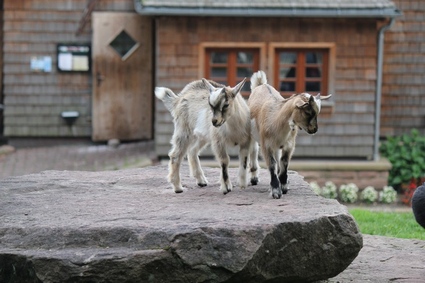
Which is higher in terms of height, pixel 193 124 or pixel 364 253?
pixel 193 124

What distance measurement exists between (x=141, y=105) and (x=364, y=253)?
10434 mm

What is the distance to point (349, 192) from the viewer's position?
14938mm

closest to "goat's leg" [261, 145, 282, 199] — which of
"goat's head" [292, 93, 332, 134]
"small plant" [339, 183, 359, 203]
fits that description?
"goat's head" [292, 93, 332, 134]

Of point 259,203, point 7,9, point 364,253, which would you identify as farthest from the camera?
point 7,9

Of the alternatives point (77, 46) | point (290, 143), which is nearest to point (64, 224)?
point (290, 143)

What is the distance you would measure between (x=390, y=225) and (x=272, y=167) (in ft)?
12.4

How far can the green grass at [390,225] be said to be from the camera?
30.9 ft

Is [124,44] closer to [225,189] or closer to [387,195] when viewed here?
[387,195]

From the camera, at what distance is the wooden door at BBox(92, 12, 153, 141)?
17.2 meters

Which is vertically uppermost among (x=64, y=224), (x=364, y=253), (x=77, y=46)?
(x=77, y=46)

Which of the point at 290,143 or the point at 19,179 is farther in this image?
the point at 19,179

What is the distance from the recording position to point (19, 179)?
8.18 metres

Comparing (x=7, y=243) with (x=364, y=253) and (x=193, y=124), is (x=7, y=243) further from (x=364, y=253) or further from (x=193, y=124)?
(x=364, y=253)

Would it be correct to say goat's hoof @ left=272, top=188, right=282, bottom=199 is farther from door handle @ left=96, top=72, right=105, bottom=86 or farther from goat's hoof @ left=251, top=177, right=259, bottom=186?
door handle @ left=96, top=72, right=105, bottom=86
